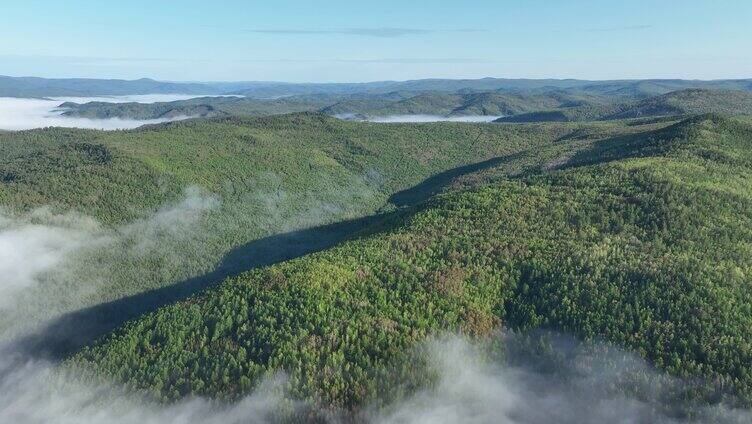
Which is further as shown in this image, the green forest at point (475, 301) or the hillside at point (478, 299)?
the hillside at point (478, 299)

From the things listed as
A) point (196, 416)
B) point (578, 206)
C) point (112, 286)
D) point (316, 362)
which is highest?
point (578, 206)

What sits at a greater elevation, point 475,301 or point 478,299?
point 478,299

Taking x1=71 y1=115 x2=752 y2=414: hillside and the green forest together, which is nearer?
the green forest

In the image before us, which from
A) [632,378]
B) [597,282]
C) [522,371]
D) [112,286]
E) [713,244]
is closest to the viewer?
[632,378]

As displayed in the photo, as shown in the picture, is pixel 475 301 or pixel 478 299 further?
pixel 478 299

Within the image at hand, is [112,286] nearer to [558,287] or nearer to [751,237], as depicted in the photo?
[558,287]

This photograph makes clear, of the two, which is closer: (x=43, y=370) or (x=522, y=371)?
(x=522, y=371)

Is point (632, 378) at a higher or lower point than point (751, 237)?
lower

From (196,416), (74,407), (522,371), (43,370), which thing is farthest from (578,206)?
(43,370)
